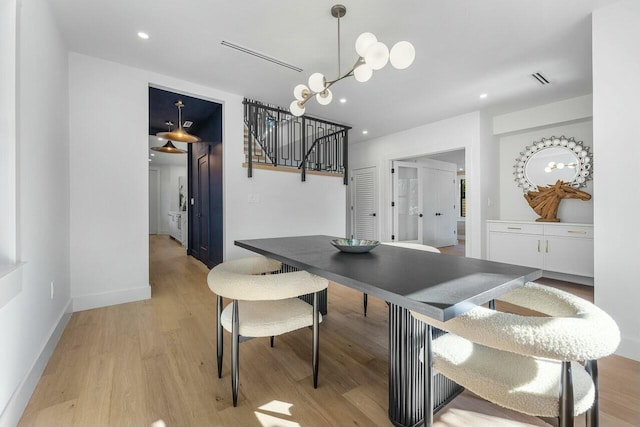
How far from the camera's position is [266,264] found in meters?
1.88

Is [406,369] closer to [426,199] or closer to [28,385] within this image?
[28,385]

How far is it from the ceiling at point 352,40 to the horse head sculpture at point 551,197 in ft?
4.10

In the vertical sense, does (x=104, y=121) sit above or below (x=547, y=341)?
above

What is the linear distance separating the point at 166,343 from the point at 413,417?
172cm

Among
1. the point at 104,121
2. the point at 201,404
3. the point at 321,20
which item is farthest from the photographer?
the point at 104,121

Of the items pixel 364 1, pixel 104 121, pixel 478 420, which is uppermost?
pixel 364 1

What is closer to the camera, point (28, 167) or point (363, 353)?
point (28, 167)

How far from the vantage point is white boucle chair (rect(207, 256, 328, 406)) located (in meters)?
1.21

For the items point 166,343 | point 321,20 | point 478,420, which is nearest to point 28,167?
point 166,343

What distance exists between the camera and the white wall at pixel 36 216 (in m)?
1.30

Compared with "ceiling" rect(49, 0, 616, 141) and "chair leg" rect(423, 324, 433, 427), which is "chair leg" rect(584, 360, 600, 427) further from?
"ceiling" rect(49, 0, 616, 141)

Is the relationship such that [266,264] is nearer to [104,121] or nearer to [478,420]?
[478,420]

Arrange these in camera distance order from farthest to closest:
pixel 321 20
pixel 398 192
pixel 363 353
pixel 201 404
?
pixel 398 192 < pixel 321 20 < pixel 363 353 < pixel 201 404

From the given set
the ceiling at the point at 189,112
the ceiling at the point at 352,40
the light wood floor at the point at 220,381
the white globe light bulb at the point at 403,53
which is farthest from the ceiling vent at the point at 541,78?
the ceiling at the point at 189,112
